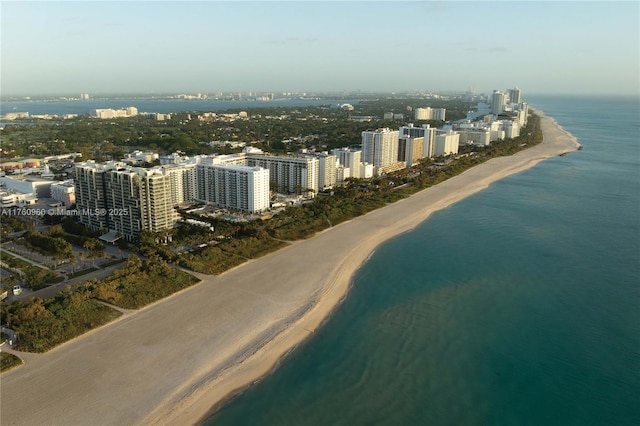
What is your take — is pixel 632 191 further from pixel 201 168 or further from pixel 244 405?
pixel 244 405

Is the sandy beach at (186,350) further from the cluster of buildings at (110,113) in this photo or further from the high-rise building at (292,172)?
the cluster of buildings at (110,113)

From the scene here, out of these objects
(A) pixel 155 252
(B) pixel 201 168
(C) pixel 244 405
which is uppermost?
(B) pixel 201 168

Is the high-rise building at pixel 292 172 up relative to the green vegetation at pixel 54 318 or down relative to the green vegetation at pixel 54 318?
up

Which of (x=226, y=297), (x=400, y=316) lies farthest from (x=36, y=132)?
(x=400, y=316)

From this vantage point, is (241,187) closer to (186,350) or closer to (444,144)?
(186,350)

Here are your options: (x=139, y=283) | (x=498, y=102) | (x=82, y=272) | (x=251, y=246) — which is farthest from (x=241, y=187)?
(x=498, y=102)

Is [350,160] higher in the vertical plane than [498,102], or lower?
lower

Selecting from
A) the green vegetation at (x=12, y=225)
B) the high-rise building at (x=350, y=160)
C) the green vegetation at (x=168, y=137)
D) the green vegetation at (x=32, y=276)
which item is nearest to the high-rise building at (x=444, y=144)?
the green vegetation at (x=168, y=137)
